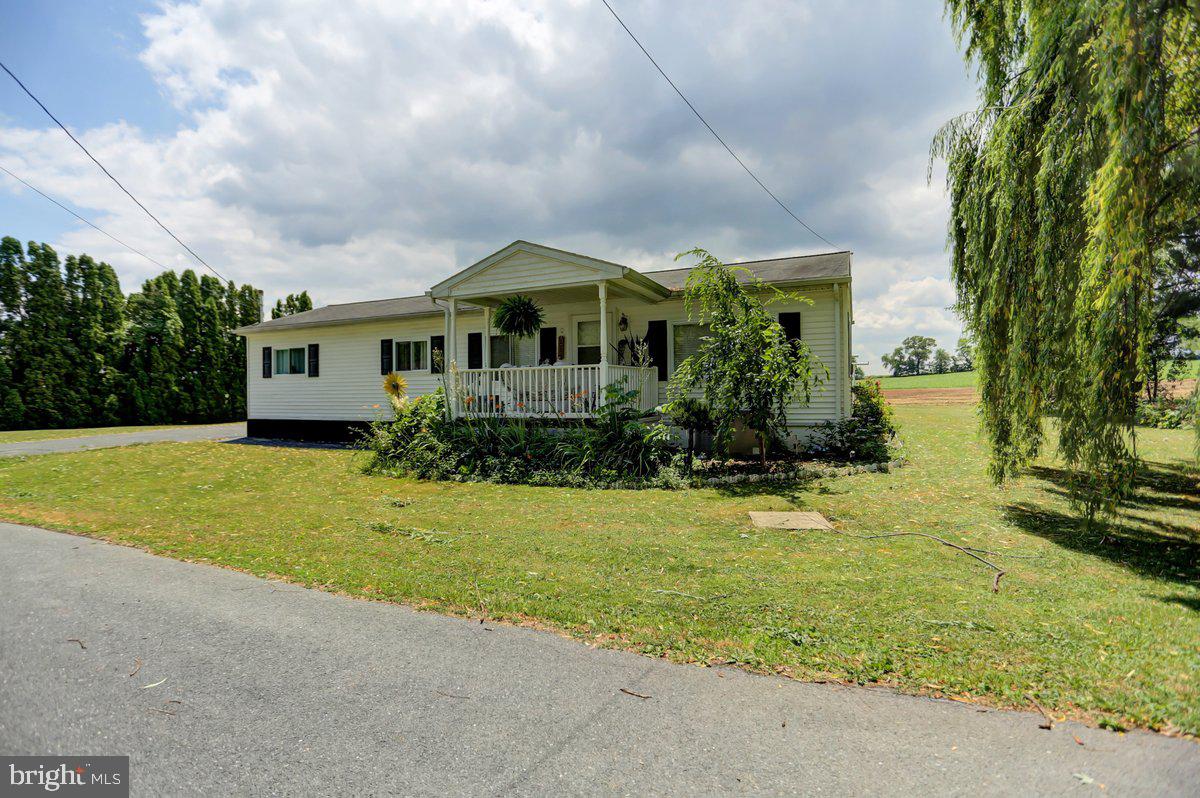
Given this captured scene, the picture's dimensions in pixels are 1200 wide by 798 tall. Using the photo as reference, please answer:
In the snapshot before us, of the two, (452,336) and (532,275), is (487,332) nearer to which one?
(452,336)

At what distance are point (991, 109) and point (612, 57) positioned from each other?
647 cm

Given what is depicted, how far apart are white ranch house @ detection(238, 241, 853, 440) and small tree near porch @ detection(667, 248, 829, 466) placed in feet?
5.77

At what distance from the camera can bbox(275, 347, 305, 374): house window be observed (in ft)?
61.5

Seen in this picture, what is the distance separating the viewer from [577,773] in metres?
2.19

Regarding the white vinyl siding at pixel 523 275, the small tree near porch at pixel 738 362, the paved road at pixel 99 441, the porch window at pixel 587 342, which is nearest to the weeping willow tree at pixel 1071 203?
the small tree near porch at pixel 738 362

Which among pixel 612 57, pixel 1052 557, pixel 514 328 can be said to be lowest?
pixel 1052 557

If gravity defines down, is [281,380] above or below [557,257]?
below

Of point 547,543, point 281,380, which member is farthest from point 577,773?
point 281,380

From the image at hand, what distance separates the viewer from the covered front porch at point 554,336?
445 inches

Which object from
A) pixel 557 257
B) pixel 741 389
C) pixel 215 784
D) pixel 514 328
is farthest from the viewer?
pixel 514 328

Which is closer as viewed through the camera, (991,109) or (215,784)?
(215,784)

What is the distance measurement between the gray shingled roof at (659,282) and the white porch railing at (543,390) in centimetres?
266

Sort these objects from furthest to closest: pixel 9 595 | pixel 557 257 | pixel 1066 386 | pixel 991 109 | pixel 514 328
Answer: pixel 514 328 → pixel 557 257 → pixel 991 109 → pixel 1066 386 → pixel 9 595

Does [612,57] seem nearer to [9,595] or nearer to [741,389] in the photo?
[741,389]
